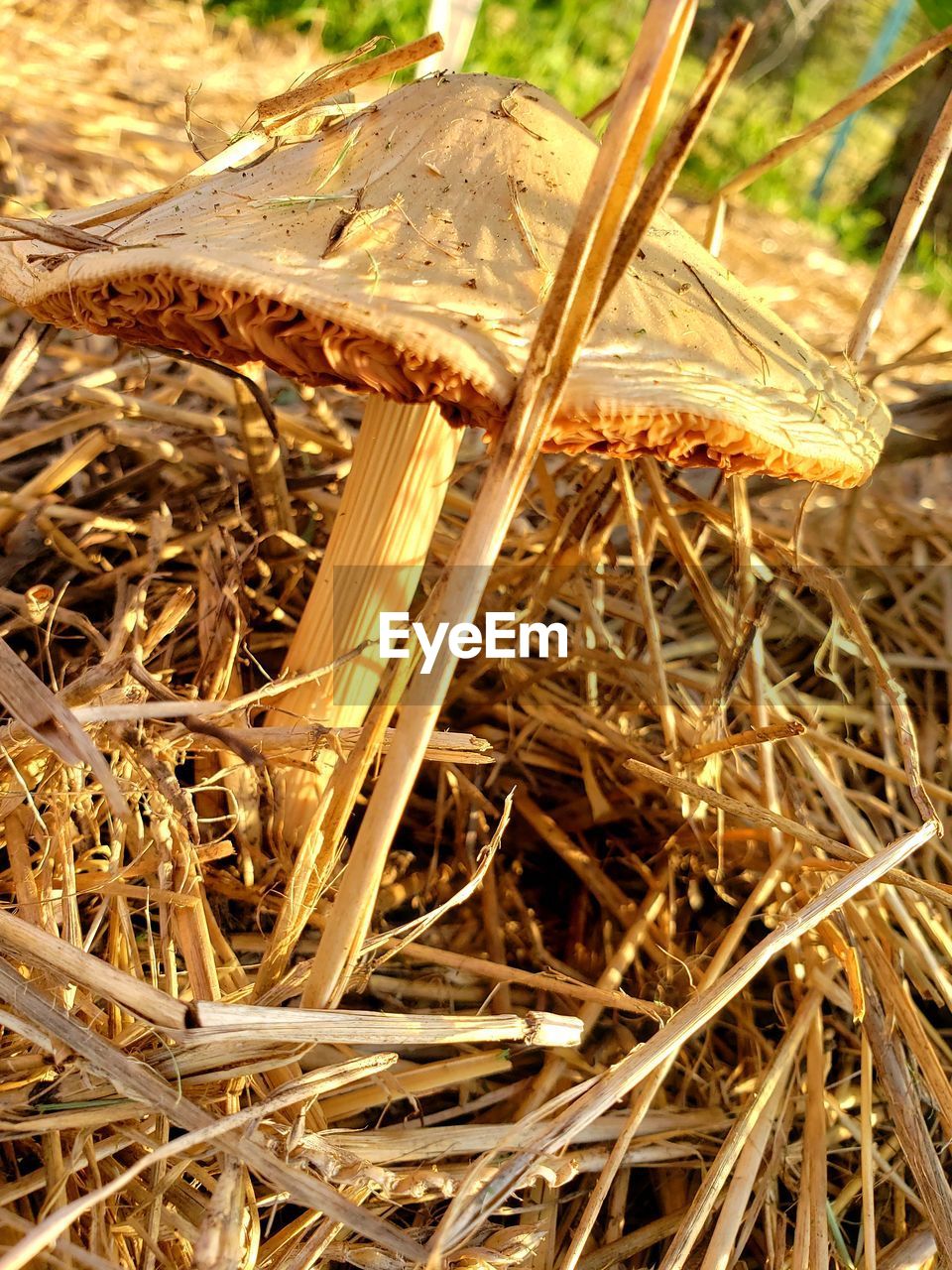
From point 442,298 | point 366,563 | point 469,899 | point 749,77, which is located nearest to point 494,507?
point 442,298

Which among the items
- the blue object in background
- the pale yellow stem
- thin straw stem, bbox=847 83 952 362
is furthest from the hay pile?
the blue object in background

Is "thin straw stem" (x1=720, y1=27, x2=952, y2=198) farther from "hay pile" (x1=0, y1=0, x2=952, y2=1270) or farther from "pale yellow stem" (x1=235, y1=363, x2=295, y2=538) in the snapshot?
"pale yellow stem" (x1=235, y1=363, x2=295, y2=538)

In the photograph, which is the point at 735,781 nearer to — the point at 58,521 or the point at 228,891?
the point at 228,891

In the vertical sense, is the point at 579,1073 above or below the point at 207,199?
below

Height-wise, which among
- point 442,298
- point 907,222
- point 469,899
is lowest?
point 469,899

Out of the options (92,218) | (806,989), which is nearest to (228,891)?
(806,989)

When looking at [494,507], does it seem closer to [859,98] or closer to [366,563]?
[366,563]
